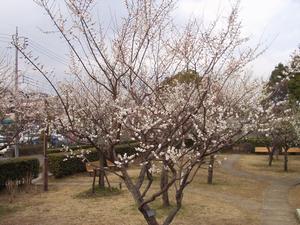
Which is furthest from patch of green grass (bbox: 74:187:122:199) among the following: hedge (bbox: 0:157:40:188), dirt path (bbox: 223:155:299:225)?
dirt path (bbox: 223:155:299:225)

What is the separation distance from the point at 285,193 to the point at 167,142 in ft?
34.9

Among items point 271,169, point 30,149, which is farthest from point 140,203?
point 30,149

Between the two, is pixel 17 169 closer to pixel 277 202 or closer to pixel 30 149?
pixel 277 202

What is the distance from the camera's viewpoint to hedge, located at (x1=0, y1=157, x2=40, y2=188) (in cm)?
1563

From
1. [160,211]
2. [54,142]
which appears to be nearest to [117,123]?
[160,211]

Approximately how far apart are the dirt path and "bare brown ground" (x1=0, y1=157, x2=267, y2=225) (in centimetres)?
24

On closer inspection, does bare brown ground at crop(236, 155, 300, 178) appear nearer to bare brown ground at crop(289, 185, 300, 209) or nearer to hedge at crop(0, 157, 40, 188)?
bare brown ground at crop(289, 185, 300, 209)

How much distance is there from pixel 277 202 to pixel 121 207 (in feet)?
15.7

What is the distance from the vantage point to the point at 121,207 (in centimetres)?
1187

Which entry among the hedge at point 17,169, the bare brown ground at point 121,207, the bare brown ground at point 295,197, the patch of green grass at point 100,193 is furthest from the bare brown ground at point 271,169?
the hedge at point 17,169

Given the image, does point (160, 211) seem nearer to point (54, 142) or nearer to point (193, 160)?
point (193, 160)

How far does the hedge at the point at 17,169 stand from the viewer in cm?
1563

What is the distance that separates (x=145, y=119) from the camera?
21.1 feet

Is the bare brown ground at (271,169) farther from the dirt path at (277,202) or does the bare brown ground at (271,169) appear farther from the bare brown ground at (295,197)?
the bare brown ground at (295,197)
